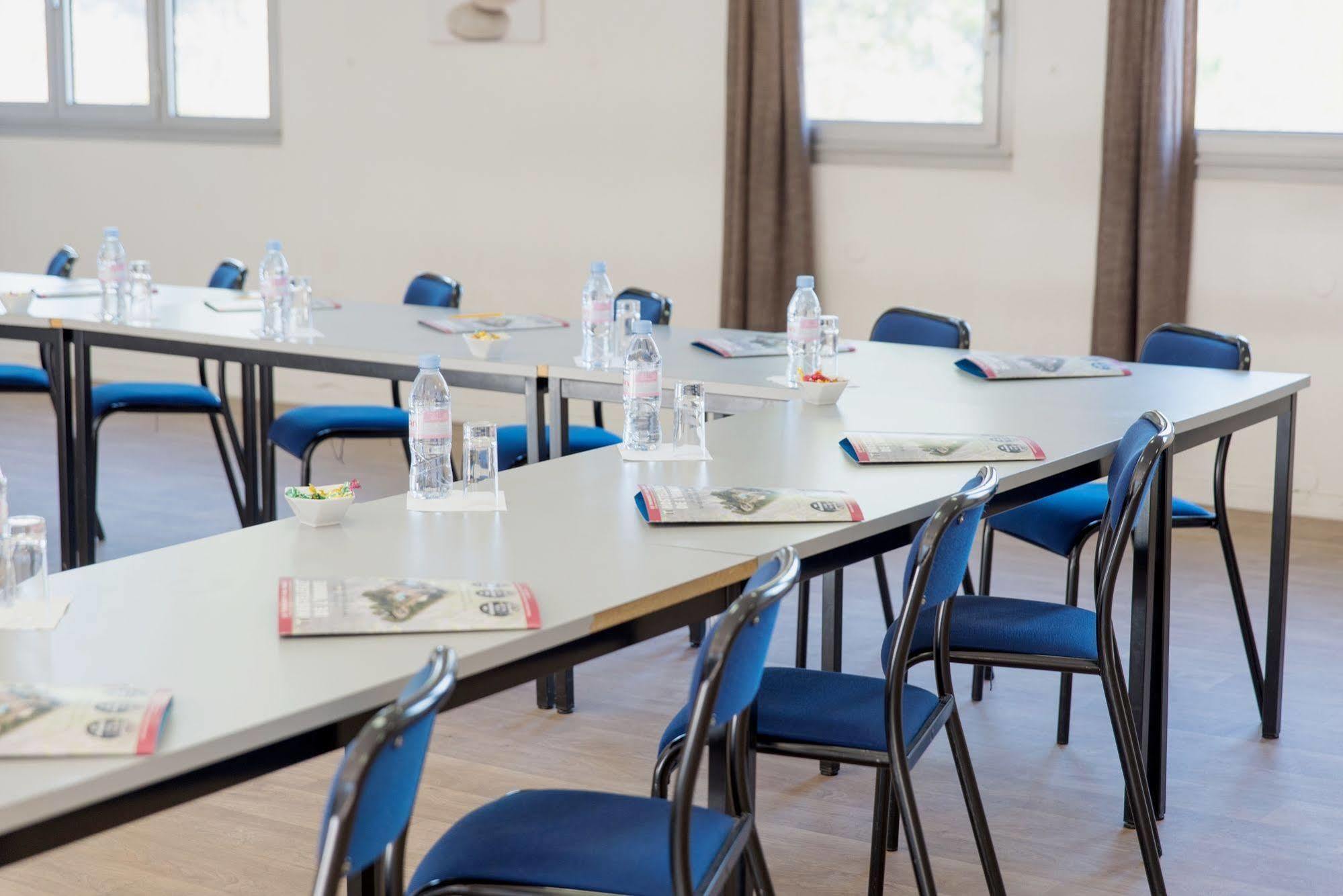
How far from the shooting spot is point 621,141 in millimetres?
6406

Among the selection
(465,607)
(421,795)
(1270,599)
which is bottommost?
(421,795)

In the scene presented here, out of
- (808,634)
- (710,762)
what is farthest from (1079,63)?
(710,762)

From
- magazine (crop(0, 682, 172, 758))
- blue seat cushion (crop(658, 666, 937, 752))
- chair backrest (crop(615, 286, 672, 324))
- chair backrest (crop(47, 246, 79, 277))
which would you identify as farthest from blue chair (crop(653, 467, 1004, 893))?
chair backrest (crop(47, 246, 79, 277))

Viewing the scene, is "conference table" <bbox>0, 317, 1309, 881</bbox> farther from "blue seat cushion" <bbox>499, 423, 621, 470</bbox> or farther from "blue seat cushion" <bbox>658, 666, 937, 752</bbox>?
"blue seat cushion" <bbox>499, 423, 621, 470</bbox>

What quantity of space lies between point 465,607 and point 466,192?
527cm

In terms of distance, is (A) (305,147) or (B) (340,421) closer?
(B) (340,421)

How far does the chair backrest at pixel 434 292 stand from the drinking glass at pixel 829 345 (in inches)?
59.0

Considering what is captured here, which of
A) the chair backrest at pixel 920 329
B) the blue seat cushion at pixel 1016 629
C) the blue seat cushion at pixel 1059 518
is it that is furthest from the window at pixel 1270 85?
the blue seat cushion at pixel 1016 629

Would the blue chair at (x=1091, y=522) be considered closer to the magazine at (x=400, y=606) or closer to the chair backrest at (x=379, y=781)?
the magazine at (x=400, y=606)

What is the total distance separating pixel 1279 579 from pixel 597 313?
1.66 meters

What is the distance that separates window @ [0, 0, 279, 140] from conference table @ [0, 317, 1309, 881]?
4.48 m

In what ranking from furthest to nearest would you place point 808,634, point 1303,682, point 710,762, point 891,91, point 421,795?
point 891,91 < point 808,634 < point 1303,682 < point 421,795 < point 710,762

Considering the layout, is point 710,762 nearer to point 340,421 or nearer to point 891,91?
point 340,421

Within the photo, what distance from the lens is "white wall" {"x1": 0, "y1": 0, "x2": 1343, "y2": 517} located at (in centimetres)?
532
